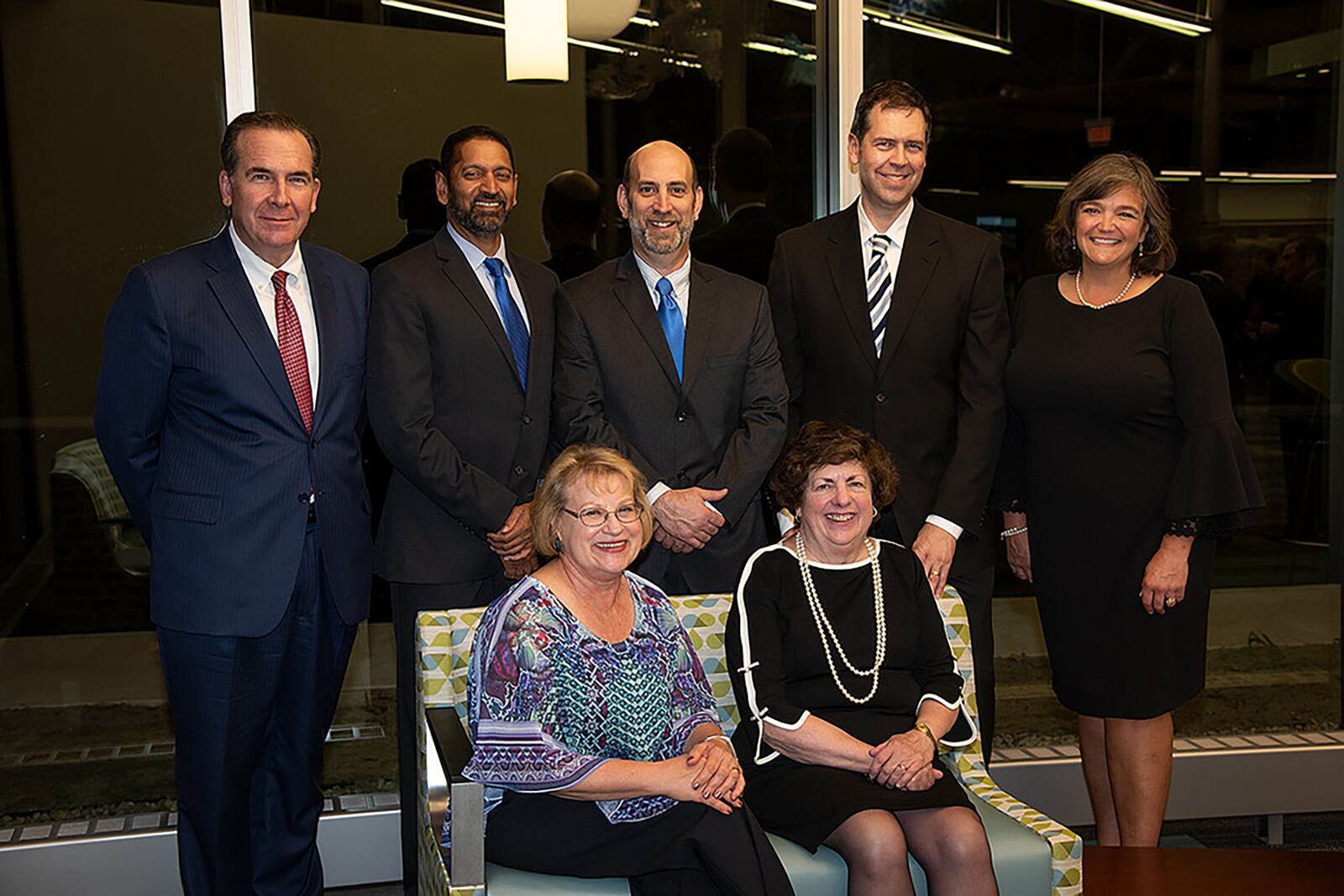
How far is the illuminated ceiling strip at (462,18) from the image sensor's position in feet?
13.7

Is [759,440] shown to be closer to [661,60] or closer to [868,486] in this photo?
[868,486]

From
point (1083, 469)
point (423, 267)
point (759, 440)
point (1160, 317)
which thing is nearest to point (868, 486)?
point (759, 440)

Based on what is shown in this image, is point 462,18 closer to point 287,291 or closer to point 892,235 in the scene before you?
point 287,291

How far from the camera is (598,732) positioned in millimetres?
2980

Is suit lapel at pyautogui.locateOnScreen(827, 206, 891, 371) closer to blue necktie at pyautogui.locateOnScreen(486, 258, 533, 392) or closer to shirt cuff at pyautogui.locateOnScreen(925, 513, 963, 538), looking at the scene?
shirt cuff at pyautogui.locateOnScreen(925, 513, 963, 538)

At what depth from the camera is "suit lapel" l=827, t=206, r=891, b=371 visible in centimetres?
374

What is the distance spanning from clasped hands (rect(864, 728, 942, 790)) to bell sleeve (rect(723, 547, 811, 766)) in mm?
185

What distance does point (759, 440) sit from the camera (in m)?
3.61

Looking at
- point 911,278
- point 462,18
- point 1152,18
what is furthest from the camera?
point 1152,18

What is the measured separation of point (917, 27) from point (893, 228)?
1.11m

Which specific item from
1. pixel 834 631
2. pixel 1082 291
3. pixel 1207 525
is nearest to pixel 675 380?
pixel 834 631

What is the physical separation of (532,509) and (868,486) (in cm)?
79

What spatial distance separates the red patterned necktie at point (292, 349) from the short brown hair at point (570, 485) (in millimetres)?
618

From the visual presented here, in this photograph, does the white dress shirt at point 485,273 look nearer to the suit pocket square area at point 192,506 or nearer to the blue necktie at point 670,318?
the blue necktie at point 670,318
